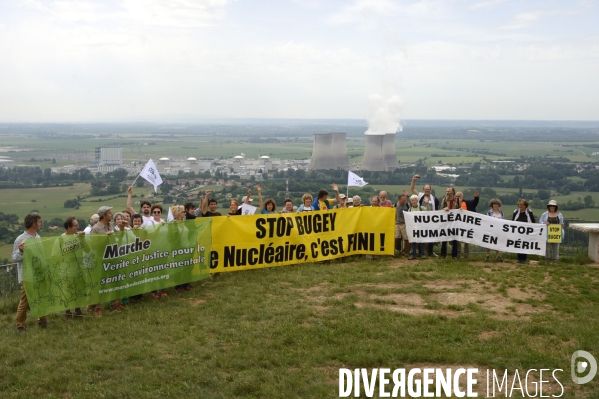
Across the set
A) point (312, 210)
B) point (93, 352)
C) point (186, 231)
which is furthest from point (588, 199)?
point (93, 352)

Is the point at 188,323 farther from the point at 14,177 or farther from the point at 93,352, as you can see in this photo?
the point at 14,177

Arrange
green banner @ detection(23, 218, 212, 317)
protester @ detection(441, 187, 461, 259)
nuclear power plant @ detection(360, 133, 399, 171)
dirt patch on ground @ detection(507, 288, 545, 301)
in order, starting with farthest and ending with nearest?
nuclear power plant @ detection(360, 133, 399, 171)
protester @ detection(441, 187, 461, 259)
dirt patch on ground @ detection(507, 288, 545, 301)
green banner @ detection(23, 218, 212, 317)

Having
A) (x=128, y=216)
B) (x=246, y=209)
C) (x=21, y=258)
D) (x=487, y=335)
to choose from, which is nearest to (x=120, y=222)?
(x=128, y=216)

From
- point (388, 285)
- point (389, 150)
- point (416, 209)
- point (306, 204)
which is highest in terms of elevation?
point (389, 150)

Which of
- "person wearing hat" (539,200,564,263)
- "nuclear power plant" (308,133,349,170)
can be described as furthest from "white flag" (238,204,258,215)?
"nuclear power plant" (308,133,349,170)

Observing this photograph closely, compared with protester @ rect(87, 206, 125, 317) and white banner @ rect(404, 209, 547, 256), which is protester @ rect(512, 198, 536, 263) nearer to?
white banner @ rect(404, 209, 547, 256)

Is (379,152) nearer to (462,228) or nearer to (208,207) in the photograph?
(462,228)

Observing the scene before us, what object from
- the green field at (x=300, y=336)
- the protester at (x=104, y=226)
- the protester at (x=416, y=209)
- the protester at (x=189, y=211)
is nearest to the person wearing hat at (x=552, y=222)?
the green field at (x=300, y=336)

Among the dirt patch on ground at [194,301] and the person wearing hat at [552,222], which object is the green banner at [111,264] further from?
the person wearing hat at [552,222]
